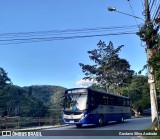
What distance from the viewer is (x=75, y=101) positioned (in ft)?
80.4

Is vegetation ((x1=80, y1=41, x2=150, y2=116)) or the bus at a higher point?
vegetation ((x1=80, y1=41, x2=150, y2=116))

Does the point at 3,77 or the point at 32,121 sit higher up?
the point at 3,77

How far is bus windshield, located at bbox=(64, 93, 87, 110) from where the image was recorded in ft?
79.3

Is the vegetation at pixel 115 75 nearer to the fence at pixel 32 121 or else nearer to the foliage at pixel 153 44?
the fence at pixel 32 121

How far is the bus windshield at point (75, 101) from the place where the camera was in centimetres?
2417

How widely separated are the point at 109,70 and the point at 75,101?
1807 inches

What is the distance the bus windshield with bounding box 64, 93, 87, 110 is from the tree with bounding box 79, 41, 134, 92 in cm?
4350

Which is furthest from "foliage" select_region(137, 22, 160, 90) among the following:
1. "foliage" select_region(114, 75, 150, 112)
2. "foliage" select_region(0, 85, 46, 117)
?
"foliage" select_region(114, 75, 150, 112)

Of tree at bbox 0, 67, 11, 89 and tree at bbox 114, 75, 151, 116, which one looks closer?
tree at bbox 114, 75, 151, 116

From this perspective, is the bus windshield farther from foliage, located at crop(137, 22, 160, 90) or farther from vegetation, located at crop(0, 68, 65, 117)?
vegetation, located at crop(0, 68, 65, 117)

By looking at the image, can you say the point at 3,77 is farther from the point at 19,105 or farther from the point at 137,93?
the point at 137,93

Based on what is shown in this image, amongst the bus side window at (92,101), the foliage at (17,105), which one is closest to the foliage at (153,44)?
the bus side window at (92,101)

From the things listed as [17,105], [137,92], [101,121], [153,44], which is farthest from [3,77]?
[153,44]

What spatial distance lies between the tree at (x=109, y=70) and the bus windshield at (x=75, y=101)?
43.5 metres
